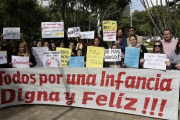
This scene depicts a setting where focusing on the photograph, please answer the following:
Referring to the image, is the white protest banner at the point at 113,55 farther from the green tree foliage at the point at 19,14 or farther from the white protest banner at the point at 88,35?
the green tree foliage at the point at 19,14

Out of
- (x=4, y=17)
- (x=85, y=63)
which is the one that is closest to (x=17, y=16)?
(x=4, y=17)

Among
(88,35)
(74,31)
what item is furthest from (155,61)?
(74,31)

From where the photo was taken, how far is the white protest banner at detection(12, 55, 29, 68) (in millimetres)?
4270

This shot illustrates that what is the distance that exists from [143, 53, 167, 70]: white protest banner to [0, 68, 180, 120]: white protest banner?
11 cm

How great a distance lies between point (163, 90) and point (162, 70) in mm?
397

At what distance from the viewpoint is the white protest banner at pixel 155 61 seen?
3539 millimetres

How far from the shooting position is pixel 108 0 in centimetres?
1084

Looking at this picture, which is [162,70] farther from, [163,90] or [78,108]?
[78,108]

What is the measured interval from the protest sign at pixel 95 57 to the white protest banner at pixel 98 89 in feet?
0.53

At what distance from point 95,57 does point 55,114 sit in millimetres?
1550

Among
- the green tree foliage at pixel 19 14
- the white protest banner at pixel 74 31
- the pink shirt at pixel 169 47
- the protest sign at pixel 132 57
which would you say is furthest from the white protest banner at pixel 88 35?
the green tree foliage at pixel 19 14

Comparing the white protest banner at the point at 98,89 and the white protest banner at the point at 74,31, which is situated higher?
the white protest banner at the point at 74,31

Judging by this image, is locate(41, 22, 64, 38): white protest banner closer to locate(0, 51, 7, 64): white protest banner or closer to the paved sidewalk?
locate(0, 51, 7, 64): white protest banner

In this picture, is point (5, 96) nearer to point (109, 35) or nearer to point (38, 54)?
point (38, 54)
